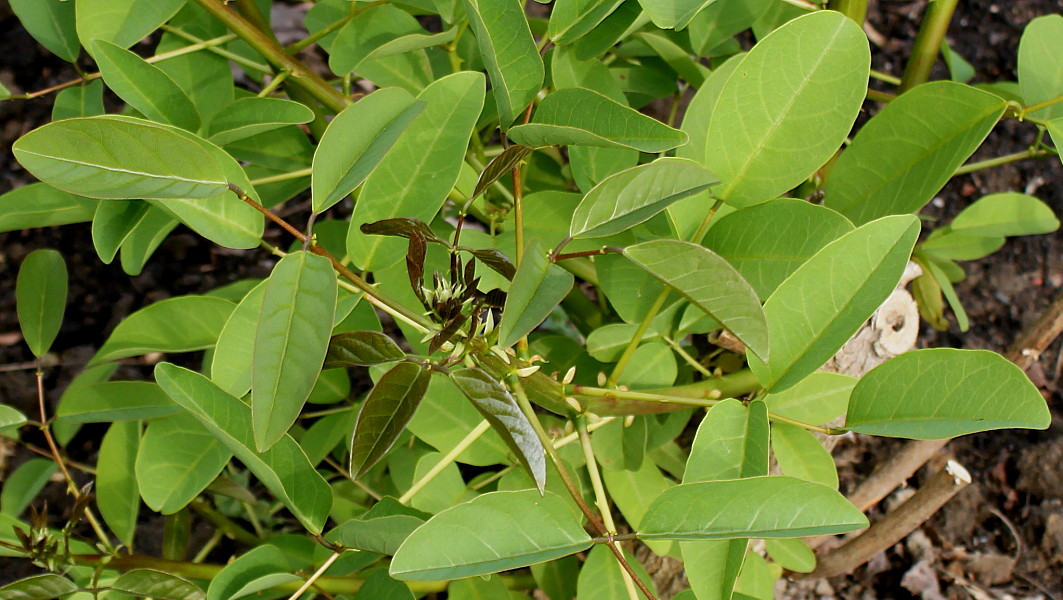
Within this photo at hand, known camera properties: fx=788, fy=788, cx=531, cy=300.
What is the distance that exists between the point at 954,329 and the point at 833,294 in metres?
1.33

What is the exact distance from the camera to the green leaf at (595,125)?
667 millimetres

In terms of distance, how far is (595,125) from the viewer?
742 millimetres

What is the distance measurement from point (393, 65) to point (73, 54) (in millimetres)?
393

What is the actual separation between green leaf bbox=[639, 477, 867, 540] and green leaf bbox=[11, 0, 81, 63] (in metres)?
0.90

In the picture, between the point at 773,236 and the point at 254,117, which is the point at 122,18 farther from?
the point at 773,236

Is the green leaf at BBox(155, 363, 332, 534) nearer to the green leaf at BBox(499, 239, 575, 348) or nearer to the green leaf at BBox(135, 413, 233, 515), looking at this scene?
the green leaf at BBox(135, 413, 233, 515)

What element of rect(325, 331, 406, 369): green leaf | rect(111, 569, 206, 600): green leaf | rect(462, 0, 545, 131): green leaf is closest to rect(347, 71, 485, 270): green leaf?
rect(462, 0, 545, 131): green leaf

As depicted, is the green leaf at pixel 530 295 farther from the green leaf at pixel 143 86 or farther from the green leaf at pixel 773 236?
the green leaf at pixel 143 86

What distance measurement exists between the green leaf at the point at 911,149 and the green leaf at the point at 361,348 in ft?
1.77

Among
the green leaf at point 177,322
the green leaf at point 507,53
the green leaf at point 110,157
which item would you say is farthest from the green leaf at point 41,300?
the green leaf at point 507,53

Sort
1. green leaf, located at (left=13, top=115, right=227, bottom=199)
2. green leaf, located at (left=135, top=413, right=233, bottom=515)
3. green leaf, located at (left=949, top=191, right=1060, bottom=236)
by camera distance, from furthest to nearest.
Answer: green leaf, located at (left=949, top=191, right=1060, bottom=236) → green leaf, located at (left=135, top=413, right=233, bottom=515) → green leaf, located at (left=13, top=115, right=227, bottom=199)

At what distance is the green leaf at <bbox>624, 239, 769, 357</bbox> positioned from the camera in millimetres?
574

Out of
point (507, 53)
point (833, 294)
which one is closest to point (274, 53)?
point (507, 53)

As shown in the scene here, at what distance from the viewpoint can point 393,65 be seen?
1.00 meters
